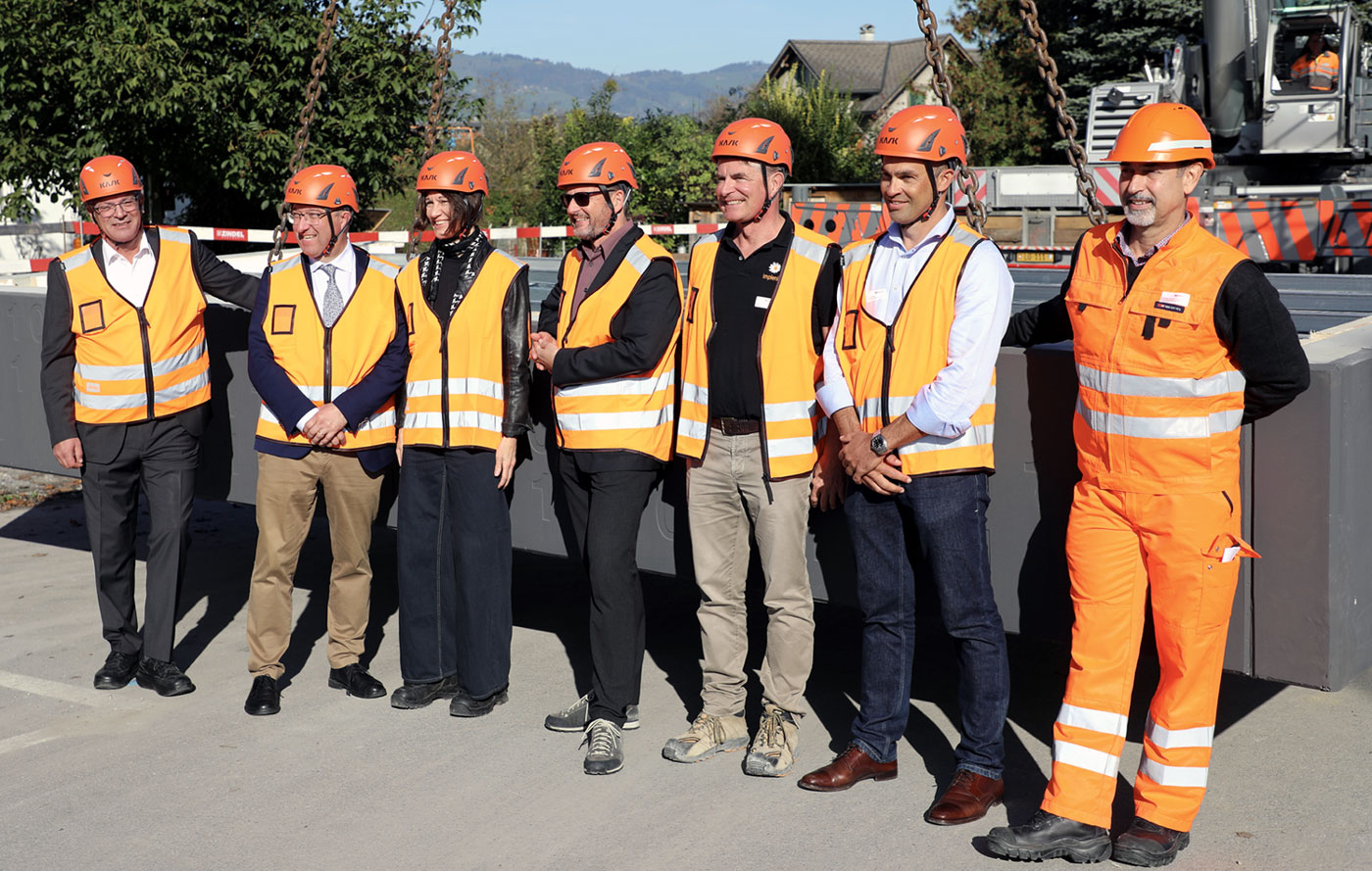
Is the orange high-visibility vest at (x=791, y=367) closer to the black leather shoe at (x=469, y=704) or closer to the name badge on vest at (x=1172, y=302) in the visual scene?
the name badge on vest at (x=1172, y=302)

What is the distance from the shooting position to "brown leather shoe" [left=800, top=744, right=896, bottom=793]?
4.50 meters

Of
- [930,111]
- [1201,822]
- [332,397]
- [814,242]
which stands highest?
[930,111]

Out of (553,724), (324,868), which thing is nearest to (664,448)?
(553,724)

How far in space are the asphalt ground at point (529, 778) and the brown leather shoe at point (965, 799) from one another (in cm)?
5

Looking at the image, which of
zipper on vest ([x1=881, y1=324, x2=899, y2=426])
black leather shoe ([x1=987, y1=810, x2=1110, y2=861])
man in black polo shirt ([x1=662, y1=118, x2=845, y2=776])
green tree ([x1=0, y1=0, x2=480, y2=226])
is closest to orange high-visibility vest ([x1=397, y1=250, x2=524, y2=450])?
man in black polo shirt ([x1=662, y1=118, x2=845, y2=776])

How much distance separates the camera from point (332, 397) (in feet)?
17.3

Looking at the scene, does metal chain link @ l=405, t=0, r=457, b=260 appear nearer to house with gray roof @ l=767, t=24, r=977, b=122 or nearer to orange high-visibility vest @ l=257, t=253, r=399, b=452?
orange high-visibility vest @ l=257, t=253, r=399, b=452

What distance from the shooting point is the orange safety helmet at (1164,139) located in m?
3.77

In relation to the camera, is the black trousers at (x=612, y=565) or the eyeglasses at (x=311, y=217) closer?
the black trousers at (x=612, y=565)

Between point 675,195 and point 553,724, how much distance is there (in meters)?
23.2

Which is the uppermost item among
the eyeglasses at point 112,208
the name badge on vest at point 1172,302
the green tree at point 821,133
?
the green tree at point 821,133

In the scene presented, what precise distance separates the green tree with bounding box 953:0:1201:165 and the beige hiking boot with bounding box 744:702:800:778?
29.5 m

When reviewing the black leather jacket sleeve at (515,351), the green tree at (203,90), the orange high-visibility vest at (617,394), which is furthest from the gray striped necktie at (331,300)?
the green tree at (203,90)

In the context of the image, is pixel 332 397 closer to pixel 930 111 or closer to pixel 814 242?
pixel 814 242
